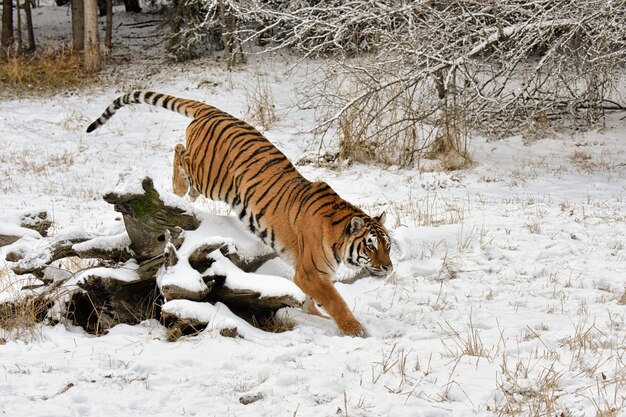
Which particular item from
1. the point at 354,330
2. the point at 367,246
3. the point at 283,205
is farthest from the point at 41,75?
the point at 354,330

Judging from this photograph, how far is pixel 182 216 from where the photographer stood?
5016mm

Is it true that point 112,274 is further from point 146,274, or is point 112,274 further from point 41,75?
point 41,75

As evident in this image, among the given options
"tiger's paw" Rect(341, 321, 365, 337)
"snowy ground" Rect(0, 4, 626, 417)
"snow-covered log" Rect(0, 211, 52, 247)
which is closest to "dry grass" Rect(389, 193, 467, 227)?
"snowy ground" Rect(0, 4, 626, 417)

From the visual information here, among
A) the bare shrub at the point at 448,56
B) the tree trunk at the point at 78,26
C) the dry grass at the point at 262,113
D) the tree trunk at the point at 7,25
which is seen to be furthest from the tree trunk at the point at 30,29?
the bare shrub at the point at 448,56

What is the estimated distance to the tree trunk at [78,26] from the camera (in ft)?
57.6

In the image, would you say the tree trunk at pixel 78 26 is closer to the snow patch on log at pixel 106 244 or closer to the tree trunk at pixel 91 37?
the tree trunk at pixel 91 37

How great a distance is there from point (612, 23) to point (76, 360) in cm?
736

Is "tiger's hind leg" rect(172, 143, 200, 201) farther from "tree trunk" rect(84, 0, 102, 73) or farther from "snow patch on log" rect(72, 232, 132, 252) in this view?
"tree trunk" rect(84, 0, 102, 73)

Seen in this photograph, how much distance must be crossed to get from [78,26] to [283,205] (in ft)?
47.3

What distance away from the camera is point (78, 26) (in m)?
17.8

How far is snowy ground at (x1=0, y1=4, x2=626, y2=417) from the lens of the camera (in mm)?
3375

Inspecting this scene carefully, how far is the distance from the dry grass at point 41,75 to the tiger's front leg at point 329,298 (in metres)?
12.0

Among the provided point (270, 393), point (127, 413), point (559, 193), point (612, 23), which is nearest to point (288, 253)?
point (270, 393)

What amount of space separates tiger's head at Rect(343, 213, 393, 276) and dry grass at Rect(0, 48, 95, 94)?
40.2 ft
